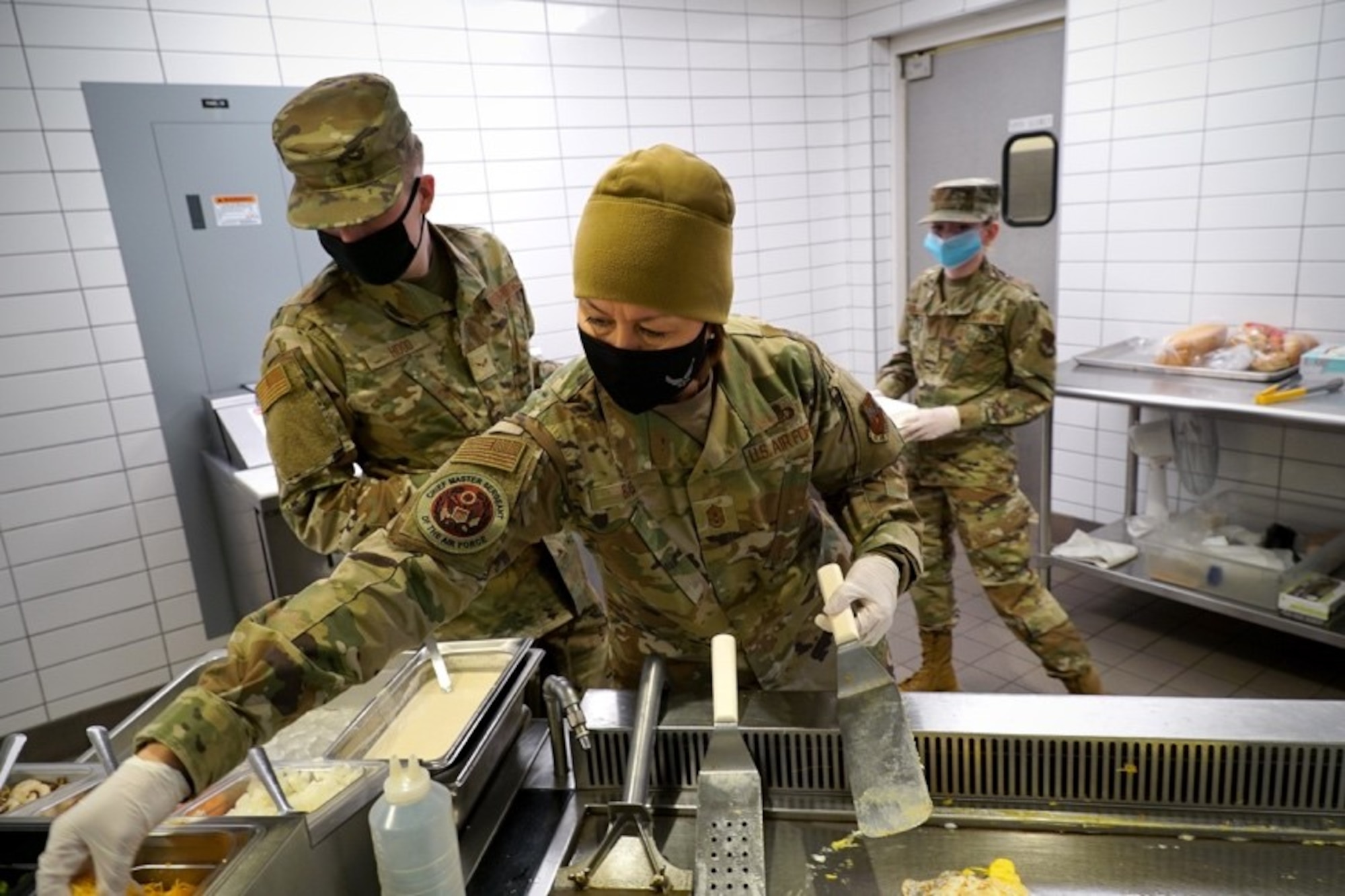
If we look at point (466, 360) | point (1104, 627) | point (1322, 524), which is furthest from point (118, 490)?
point (1322, 524)

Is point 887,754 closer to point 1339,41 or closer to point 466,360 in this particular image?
point 466,360

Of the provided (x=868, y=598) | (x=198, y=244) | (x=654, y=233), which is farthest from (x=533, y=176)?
(x=868, y=598)

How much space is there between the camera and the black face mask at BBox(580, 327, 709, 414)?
4.18 ft

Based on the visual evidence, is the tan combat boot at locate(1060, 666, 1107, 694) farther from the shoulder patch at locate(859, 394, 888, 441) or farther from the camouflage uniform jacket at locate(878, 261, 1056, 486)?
the shoulder patch at locate(859, 394, 888, 441)

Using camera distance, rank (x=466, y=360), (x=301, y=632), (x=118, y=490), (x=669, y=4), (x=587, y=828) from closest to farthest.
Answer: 1. (x=301, y=632)
2. (x=587, y=828)
3. (x=466, y=360)
4. (x=118, y=490)
5. (x=669, y=4)

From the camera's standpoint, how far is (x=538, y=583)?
6.54 ft

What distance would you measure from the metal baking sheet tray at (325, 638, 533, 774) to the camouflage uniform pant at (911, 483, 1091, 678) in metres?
1.73

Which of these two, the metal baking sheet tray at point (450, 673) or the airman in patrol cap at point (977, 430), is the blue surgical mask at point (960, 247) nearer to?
the airman in patrol cap at point (977, 430)

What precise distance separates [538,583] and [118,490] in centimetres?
210

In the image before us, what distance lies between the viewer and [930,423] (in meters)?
2.89

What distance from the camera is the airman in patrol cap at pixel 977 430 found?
289cm

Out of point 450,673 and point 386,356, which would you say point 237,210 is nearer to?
point 386,356

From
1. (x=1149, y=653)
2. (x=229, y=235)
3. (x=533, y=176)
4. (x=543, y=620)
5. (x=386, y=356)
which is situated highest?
(x=533, y=176)

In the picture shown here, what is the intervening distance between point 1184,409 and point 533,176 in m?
2.77
